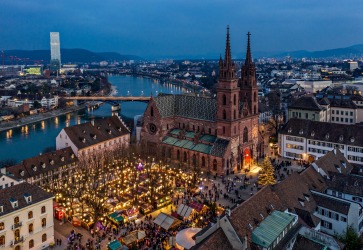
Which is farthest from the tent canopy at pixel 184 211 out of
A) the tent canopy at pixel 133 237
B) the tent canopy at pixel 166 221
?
the tent canopy at pixel 133 237

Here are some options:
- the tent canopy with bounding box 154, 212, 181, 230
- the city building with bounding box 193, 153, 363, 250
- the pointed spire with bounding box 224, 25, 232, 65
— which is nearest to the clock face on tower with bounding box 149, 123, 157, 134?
the pointed spire with bounding box 224, 25, 232, 65

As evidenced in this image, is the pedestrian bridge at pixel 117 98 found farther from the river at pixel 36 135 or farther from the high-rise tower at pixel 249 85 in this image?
the high-rise tower at pixel 249 85

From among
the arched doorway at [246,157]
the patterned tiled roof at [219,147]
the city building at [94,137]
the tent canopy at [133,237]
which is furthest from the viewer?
the arched doorway at [246,157]

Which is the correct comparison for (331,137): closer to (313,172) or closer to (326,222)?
(313,172)

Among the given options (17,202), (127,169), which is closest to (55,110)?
(127,169)

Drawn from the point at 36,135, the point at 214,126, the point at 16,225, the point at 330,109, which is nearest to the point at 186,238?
the point at 16,225

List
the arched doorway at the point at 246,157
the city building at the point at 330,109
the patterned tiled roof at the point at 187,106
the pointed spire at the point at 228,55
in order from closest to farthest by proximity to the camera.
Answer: the pointed spire at the point at 228,55 → the arched doorway at the point at 246,157 → the patterned tiled roof at the point at 187,106 → the city building at the point at 330,109
